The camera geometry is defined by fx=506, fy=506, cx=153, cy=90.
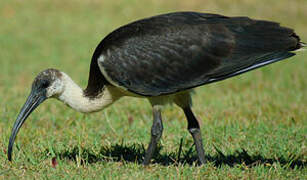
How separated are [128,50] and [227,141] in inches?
69.3

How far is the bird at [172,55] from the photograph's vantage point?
5.21 meters

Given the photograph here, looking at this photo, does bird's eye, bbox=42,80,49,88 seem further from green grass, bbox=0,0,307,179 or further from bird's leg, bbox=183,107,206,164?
bird's leg, bbox=183,107,206,164

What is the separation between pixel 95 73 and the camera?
18.0 ft

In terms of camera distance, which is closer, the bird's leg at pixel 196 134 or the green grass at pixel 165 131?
the green grass at pixel 165 131

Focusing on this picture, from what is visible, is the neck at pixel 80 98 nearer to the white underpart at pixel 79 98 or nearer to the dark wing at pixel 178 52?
the white underpart at pixel 79 98

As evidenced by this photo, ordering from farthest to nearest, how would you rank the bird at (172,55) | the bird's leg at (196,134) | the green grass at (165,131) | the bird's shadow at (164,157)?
the bird's leg at (196,134) → the bird's shadow at (164,157) → the bird at (172,55) → the green grass at (165,131)

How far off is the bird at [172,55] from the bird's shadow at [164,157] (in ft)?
0.87

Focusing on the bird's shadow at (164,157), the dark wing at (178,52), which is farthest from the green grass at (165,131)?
the dark wing at (178,52)

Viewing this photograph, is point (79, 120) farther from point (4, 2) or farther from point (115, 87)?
point (4, 2)

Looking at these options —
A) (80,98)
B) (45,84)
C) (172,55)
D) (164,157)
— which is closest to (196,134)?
(164,157)

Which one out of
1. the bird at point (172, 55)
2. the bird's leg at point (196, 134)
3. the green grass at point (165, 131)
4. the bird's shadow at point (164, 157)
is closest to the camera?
the green grass at point (165, 131)

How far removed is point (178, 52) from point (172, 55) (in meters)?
0.07

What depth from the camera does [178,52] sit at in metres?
5.33

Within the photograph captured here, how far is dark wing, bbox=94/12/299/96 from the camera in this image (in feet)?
17.2
